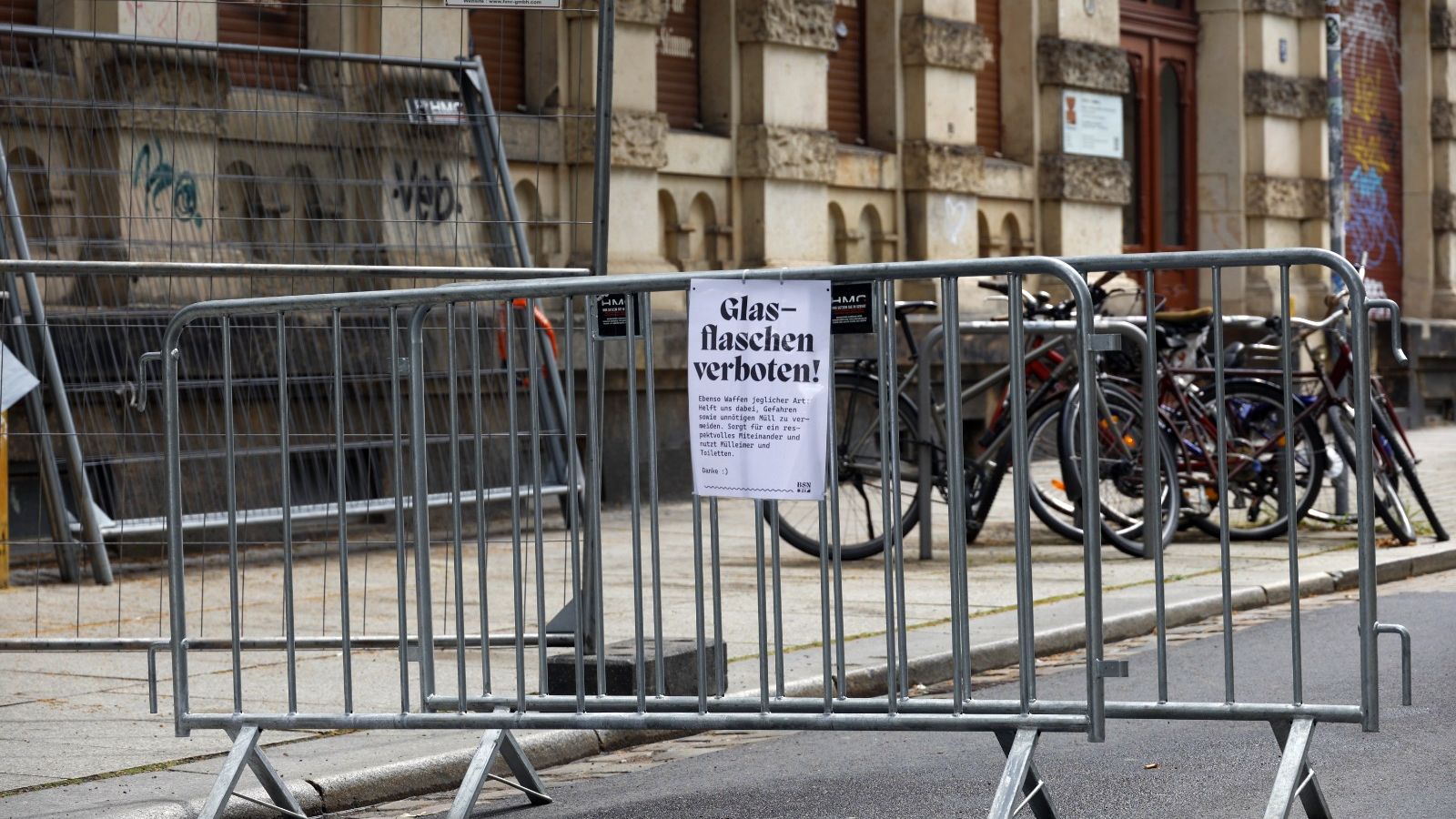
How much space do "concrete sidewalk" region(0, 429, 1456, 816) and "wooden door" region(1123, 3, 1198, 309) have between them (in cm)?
825

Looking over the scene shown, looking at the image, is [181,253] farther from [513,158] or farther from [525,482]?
[513,158]

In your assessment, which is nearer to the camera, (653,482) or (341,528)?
(653,482)

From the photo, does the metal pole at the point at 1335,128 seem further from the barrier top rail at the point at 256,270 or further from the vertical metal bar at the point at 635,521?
the vertical metal bar at the point at 635,521

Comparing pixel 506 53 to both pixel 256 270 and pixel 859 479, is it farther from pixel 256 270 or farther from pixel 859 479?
pixel 256 270

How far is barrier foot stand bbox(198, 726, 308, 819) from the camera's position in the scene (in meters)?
5.13

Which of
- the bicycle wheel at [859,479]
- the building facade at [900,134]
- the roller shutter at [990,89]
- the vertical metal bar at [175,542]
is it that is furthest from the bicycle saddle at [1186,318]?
the roller shutter at [990,89]

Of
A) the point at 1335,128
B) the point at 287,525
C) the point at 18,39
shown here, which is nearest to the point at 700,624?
the point at 287,525

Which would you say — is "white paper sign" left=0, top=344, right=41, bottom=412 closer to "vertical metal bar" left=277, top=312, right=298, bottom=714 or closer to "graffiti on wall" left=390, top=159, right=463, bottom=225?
"graffiti on wall" left=390, top=159, right=463, bottom=225

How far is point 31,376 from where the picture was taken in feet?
27.7

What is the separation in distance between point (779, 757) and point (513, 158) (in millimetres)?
7570

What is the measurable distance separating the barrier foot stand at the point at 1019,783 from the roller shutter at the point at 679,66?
1050 centimetres

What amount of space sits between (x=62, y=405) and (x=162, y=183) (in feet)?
4.91

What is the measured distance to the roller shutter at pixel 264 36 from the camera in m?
11.0

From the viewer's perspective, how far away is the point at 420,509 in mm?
5527
